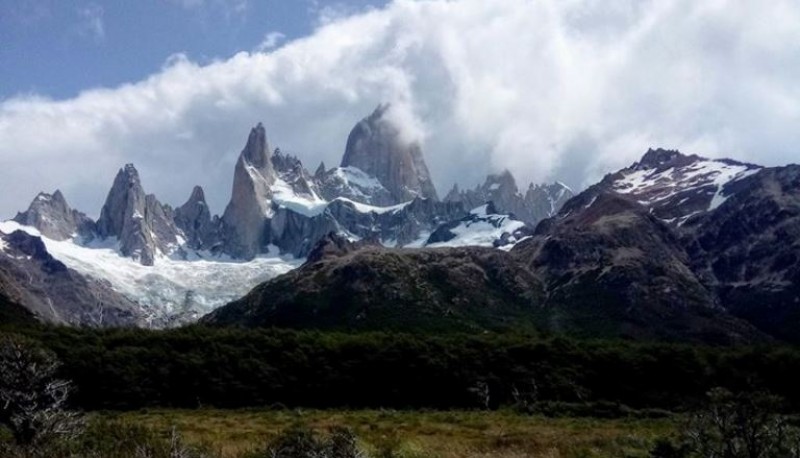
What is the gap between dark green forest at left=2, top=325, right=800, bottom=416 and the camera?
108 meters

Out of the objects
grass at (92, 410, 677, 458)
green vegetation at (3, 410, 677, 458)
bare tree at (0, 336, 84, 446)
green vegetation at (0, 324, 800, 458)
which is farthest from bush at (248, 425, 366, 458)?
green vegetation at (0, 324, 800, 458)

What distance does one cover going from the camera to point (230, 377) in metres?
113

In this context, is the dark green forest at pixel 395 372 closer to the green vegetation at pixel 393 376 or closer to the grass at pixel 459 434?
the green vegetation at pixel 393 376

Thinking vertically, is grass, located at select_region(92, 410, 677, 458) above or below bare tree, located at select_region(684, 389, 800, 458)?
below

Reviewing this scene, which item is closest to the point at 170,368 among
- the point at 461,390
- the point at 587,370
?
the point at 461,390

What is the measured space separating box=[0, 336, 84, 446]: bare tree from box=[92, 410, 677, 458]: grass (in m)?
5.19

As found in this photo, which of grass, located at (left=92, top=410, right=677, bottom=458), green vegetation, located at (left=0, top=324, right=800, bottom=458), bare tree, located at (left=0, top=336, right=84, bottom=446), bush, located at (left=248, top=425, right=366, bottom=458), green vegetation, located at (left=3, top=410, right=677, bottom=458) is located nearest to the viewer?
bush, located at (left=248, top=425, right=366, bottom=458)

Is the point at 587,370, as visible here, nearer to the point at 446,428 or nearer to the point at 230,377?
the point at 230,377

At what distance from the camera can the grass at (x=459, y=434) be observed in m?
41.6

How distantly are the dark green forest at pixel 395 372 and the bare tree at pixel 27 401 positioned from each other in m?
73.2

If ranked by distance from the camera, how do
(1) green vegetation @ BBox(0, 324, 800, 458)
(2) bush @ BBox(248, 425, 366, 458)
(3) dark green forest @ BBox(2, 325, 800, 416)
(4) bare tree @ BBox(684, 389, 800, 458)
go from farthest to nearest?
(3) dark green forest @ BBox(2, 325, 800, 416) → (1) green vegetation @ BBox(0, 324, 800, 458) → (4) bare tree @ BBox(684, 389, 800, 458) → (2) bush @ BBox(248, 425, 366, 458)

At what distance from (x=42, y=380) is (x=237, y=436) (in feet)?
77.4

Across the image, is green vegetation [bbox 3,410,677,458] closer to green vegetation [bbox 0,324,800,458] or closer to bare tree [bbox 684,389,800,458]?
green vegetation [bbox 0,324,800,458]

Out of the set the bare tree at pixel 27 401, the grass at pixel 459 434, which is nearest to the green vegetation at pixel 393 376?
the grass at pixel 459 434
